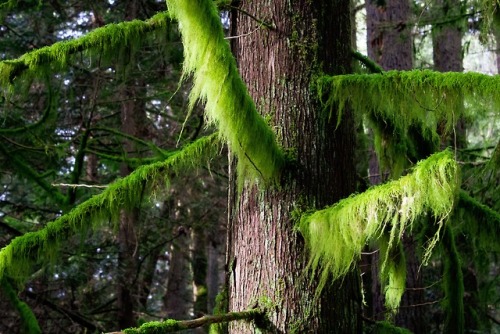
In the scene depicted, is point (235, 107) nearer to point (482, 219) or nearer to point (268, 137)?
point (268, 137)

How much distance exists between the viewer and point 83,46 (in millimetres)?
3154

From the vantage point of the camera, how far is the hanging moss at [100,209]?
3.09 meters

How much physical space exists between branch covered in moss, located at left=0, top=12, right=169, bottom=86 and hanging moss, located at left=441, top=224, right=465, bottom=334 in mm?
2080

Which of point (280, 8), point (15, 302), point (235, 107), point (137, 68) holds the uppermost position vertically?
point (137, 68)

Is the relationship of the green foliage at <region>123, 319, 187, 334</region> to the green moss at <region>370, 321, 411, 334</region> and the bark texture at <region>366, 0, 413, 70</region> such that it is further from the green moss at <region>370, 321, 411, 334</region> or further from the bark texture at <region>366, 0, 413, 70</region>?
the bark texture at <region>366, 0, 413, 70</region>

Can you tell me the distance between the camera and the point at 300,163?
9.75 feet

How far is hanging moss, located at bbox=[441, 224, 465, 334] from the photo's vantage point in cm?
371

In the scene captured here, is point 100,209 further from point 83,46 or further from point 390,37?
point 390,37

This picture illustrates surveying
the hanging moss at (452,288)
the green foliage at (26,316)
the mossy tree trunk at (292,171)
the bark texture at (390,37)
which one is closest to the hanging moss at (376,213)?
the mossy tree trunk at (292,171)

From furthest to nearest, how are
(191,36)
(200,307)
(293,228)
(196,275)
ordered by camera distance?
(196,275) < (200,307) < (293,228) < (191,36)

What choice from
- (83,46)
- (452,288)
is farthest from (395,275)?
(83,46)

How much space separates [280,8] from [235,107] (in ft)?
2.93

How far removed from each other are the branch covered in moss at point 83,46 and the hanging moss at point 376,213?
1.30 m

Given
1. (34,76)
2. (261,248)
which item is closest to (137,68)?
(34,76)
